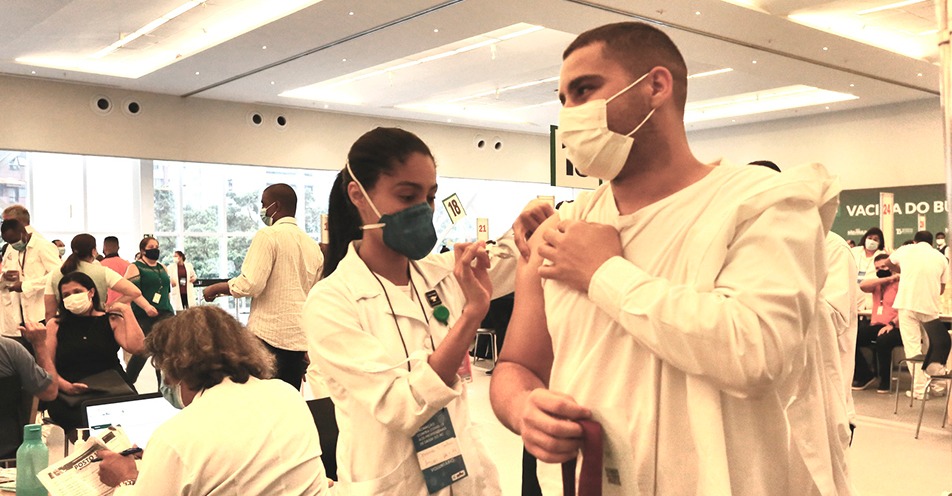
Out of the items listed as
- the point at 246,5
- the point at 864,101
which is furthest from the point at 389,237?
the point at 864,101

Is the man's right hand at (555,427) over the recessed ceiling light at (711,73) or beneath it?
beneath

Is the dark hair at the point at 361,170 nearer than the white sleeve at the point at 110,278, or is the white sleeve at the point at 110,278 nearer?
the dark hair at the point at 361,170

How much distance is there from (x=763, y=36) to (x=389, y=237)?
9262 mm

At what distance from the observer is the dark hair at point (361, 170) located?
7.06ft

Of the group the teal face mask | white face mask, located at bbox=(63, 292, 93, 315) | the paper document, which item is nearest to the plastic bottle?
the paper document

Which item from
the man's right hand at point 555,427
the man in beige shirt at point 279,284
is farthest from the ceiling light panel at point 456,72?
the man's right hand at point 555,427

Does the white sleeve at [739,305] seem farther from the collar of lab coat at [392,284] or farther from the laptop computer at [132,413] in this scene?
the laptop computer at [132,413]

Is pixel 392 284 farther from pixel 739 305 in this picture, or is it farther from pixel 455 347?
pixel 739 305

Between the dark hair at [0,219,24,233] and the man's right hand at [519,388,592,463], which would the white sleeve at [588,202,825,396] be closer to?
the man's right hand at [519,388,592,463]

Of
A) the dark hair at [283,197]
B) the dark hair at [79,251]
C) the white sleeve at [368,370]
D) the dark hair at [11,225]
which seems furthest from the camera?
the dark hair at [11,225]

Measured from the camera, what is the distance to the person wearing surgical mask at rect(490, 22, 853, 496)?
1091mm

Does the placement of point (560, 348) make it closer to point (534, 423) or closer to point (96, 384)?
point (534, 423)

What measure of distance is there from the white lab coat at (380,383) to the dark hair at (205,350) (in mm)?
586

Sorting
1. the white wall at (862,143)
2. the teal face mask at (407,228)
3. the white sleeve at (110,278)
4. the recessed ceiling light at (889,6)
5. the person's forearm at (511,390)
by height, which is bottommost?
the person's forearm at (511,390)
